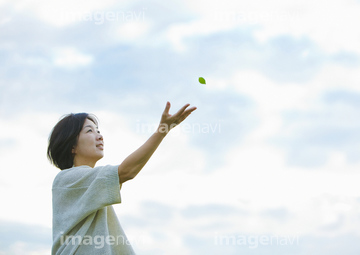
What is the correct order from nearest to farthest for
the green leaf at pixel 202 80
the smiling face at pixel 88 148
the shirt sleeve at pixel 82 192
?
the shirt sleeve at pixel 82 192 → the smiling face at pixel 88 148 → the green leaf at pixel 202 80

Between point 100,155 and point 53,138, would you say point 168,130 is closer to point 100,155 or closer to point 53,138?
point 100,155

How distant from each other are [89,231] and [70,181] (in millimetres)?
584

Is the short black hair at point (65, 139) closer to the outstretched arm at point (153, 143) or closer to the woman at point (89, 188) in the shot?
the woman at point (89, 188)

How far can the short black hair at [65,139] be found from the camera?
6453mm

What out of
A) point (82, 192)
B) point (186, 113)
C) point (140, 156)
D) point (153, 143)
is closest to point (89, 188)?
point (82, 192)

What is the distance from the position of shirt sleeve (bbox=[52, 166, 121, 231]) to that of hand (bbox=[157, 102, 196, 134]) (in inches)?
25.3

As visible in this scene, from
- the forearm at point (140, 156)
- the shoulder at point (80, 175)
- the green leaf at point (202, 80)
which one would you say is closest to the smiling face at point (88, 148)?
the shoulder at point (80, 175)

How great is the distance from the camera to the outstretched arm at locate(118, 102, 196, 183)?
5570 mm

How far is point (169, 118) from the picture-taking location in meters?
5.56

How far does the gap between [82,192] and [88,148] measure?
62 cm

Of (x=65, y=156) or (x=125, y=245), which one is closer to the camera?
(x=125, y=245)

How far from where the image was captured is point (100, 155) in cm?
641

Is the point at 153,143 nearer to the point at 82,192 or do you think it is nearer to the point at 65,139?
the point at 82,192

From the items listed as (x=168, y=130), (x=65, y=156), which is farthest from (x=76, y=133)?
(x=168, y=130)
